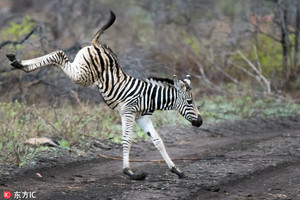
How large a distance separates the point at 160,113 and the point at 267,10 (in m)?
7.98

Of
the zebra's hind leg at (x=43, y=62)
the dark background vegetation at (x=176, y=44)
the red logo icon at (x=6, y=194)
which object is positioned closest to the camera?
the red logo icon at (x=6, y=194)

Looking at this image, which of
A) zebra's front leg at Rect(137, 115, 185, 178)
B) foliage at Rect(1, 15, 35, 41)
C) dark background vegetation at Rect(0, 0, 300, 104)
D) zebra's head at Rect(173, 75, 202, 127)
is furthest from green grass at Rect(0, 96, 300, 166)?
foliage at Rect(1, 15, 35, 41)

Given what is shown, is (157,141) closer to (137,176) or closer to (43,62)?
(137,176)

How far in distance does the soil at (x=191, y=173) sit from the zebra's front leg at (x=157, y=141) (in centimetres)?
15

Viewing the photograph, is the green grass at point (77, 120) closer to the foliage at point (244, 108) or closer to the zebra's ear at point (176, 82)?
the foliage at point (244, 108)

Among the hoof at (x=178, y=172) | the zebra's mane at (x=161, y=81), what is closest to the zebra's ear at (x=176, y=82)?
the zebra's mane at (x=161, y=81)

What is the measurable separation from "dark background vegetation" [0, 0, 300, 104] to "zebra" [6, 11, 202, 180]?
1349mm

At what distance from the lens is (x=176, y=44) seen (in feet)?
59.1

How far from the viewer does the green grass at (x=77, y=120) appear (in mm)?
7930

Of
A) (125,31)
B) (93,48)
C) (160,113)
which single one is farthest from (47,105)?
(125,31)

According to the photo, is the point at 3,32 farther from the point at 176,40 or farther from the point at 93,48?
the point at 93,48

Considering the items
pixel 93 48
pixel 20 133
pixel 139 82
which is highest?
pixel 93 48

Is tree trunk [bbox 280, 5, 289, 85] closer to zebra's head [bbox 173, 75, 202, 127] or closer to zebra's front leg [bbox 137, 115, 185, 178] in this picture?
zebra's head [bbox 173, 75, 202, 127]

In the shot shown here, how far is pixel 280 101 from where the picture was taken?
13.6 meters
